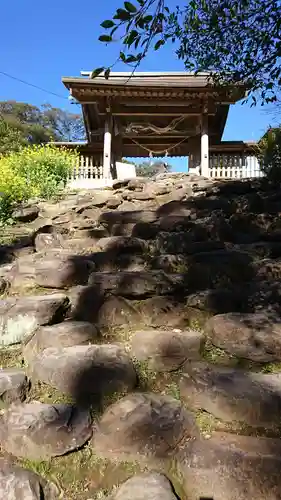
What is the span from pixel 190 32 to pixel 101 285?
9.82 ft

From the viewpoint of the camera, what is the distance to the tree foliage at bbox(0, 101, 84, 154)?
2991 centimetres

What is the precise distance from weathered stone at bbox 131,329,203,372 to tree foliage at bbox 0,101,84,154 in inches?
975

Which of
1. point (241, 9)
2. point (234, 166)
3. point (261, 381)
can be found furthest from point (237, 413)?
point (234, 166)

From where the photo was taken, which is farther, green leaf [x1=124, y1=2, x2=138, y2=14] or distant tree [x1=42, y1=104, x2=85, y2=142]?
distant tree [x1=42, y1=104, x2=85, y2=142]

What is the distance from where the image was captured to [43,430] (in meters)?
1.65

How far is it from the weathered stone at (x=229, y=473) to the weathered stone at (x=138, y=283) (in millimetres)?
1177

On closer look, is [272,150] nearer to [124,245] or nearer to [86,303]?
[124,245]

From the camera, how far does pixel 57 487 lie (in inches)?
58.6

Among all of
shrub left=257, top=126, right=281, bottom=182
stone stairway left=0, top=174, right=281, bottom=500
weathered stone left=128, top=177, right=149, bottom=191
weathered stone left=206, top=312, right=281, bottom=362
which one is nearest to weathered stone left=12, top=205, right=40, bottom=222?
weathered stone left=128, top=177, right=149, bottom=191

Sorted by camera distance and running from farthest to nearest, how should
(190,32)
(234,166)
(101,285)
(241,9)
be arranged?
(234,166)
(190,32)
(241,9)
(101,285)

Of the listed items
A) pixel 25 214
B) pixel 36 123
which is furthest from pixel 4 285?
pixel 36 123

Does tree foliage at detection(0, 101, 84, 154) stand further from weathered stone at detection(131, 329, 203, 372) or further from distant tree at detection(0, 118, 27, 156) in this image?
weathered stone at detection(131, 329, 203, 372)

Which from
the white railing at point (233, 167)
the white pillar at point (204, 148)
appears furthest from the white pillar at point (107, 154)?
the white railing at point (233, 167)

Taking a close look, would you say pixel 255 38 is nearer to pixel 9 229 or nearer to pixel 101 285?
pixel 101 285
